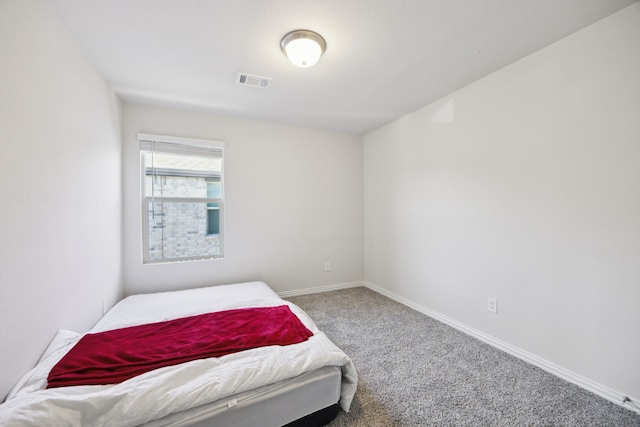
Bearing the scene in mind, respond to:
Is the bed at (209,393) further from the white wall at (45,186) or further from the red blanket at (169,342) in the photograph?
the white wall at (45,186)

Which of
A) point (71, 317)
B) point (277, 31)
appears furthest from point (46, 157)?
point (277, 31)

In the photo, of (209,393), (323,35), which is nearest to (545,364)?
(209,393)

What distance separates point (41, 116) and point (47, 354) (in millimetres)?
1337

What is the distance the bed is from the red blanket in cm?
6

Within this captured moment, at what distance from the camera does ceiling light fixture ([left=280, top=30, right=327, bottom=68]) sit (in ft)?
5.48

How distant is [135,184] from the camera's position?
2.78 meters

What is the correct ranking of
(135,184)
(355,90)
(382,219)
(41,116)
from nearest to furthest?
1. (41,116)
2. (355,90)
3. (135,184)
4. (382,219)

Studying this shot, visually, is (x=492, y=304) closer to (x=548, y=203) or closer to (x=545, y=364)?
(x=545, y=364)

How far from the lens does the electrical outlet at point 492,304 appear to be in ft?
7.10

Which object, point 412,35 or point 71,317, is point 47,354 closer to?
point 71,317

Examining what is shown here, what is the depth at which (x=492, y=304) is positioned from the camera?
2.19 metres

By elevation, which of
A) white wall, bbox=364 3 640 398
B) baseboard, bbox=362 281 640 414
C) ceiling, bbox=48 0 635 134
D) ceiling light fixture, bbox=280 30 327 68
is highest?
ceiling, bbox=48 0 635 134

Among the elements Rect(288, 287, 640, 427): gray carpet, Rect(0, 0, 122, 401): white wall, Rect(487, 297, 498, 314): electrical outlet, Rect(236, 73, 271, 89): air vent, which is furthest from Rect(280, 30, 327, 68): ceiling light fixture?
Rect(487, 297, 498, 314): electrical outlet

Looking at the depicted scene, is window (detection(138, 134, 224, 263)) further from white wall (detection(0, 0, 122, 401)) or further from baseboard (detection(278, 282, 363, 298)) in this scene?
baseboard (detection(278, 282, 363, 298))
